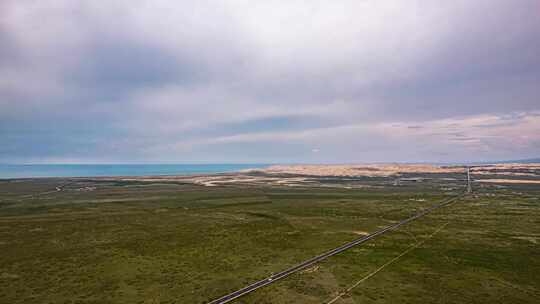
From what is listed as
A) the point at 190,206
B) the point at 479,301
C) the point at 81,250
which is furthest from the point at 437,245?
the point at 190,206

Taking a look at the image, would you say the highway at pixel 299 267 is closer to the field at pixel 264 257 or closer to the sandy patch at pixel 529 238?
the field at pixel 264 257

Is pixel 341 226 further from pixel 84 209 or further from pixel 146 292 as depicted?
pixel 84 209

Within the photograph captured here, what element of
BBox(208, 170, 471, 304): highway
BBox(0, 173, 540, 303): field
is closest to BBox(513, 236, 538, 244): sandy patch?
BBox(0, 173, 540, 303): field

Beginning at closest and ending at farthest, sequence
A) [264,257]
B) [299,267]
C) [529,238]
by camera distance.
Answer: [299,267], [264,257], [529,238]

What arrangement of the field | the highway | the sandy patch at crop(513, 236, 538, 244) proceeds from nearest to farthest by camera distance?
1. the highway
2. the field
3. the sandy patch at crop(513, 236, 538, 244)

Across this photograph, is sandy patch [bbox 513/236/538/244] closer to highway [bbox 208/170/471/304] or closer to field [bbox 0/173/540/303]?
field [bbox 0/173/540/303]

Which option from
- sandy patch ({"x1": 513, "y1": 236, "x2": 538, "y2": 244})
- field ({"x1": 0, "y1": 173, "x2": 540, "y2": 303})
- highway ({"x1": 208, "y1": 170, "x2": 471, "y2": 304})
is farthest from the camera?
sandy patch ({"x1": 513, "y1": 236, "x2": 538, "y2": 244})

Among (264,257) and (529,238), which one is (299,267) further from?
(529,238)

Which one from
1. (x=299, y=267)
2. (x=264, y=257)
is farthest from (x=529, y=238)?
(x=264, y=257)
